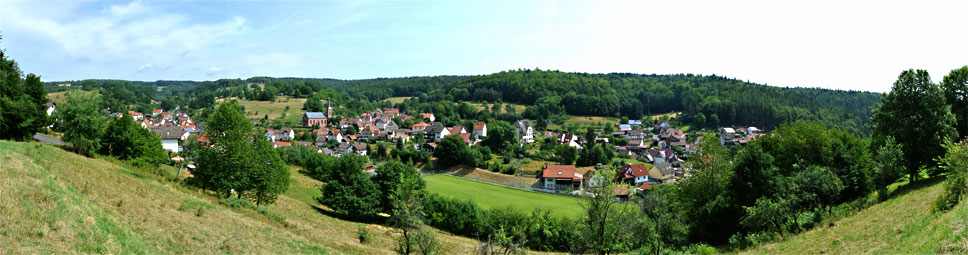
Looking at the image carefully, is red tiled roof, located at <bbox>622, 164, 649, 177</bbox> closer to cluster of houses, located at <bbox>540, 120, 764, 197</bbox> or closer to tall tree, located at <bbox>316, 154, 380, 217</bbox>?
cluster of houses, located at <bbox>540, 120, 764, 197</bbox>

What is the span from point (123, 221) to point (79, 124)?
20412 millimetres

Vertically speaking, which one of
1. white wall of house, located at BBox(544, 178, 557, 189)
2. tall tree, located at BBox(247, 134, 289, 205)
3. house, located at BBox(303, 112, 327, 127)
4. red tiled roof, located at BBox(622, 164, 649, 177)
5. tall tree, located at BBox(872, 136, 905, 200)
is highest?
tall tree, located at BBox(872, 136, 905, 200)

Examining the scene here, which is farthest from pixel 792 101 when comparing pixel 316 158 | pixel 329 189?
pixel 329 189

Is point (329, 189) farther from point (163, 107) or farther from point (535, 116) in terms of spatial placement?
point (163, 107)

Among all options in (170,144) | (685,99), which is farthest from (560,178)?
(685,99)

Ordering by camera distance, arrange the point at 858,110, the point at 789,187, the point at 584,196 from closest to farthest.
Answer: the point at 584,196
the point at 789,187
the point at 858,110

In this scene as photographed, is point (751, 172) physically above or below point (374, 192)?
above

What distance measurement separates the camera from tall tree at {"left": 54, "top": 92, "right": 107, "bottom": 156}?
29375mm

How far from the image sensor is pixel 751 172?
2594cm

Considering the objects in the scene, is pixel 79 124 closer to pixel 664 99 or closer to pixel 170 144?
pixel 170 144

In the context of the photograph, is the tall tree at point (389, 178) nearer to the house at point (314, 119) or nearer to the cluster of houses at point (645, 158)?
the cluster of houses at point (645, 158)

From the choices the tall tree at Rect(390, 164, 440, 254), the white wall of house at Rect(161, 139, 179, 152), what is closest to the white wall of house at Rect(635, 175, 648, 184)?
the tall tree at Rect(390, 164, 440, 254)

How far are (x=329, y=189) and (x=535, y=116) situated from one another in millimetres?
104816

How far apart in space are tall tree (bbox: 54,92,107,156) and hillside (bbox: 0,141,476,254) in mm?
6769
